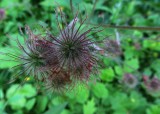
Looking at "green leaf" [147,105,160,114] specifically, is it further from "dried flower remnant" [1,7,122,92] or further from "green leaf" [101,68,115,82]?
"dried flower remnant" [1,7,122,92]

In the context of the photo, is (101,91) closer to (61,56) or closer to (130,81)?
(130,81)

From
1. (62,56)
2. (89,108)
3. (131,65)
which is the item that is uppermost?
(62,56)

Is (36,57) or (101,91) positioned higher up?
(36,57)

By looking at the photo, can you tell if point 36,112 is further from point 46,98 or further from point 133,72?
point 133,72

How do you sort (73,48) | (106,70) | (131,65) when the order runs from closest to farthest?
(73,48) < (106,70) < (131,65)

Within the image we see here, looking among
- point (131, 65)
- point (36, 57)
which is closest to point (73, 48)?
point (36, 57)

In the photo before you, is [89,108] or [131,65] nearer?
[89,108]

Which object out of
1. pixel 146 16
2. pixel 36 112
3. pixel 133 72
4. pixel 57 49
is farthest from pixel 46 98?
pixel 146 16
